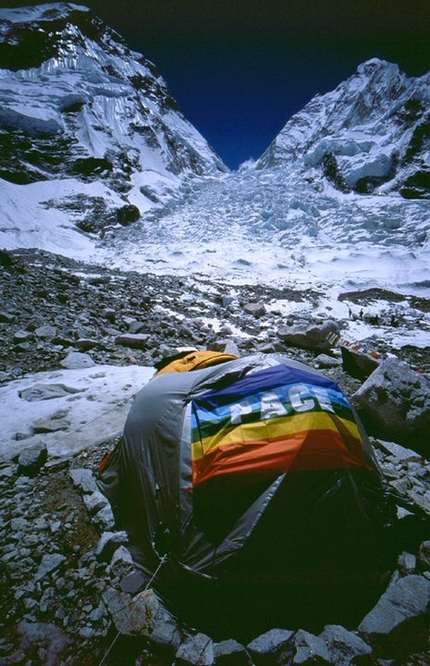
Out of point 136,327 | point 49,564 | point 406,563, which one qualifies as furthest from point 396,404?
point 136,327

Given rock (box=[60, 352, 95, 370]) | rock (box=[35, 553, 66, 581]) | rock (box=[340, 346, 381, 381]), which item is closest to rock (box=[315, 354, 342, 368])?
rock (box=[340, 346, 381, 381])

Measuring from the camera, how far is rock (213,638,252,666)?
6.05ft

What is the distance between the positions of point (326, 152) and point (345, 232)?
19.4m

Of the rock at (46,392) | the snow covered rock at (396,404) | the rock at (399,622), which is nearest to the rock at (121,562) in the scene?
the rock at (399,622)

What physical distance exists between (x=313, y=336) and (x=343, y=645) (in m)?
6.13

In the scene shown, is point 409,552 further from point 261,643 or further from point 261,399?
point 261,399

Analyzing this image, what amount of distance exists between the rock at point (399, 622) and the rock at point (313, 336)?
561 cm

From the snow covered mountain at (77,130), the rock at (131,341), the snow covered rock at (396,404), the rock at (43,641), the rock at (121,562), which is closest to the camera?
the rock at (43,641)

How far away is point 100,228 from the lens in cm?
2614

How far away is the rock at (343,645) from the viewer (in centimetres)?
185

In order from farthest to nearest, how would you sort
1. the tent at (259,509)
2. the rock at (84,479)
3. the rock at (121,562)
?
the rock at (84,479), the rock at (121,562), the tent at (259,509)

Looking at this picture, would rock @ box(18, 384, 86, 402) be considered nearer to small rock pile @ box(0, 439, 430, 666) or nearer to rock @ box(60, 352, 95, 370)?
rock @ box(60, 352, 95, 370)

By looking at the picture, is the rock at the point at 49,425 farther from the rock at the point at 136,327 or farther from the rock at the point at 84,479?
the rock at the point at 136,327

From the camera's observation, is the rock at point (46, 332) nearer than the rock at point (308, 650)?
No
